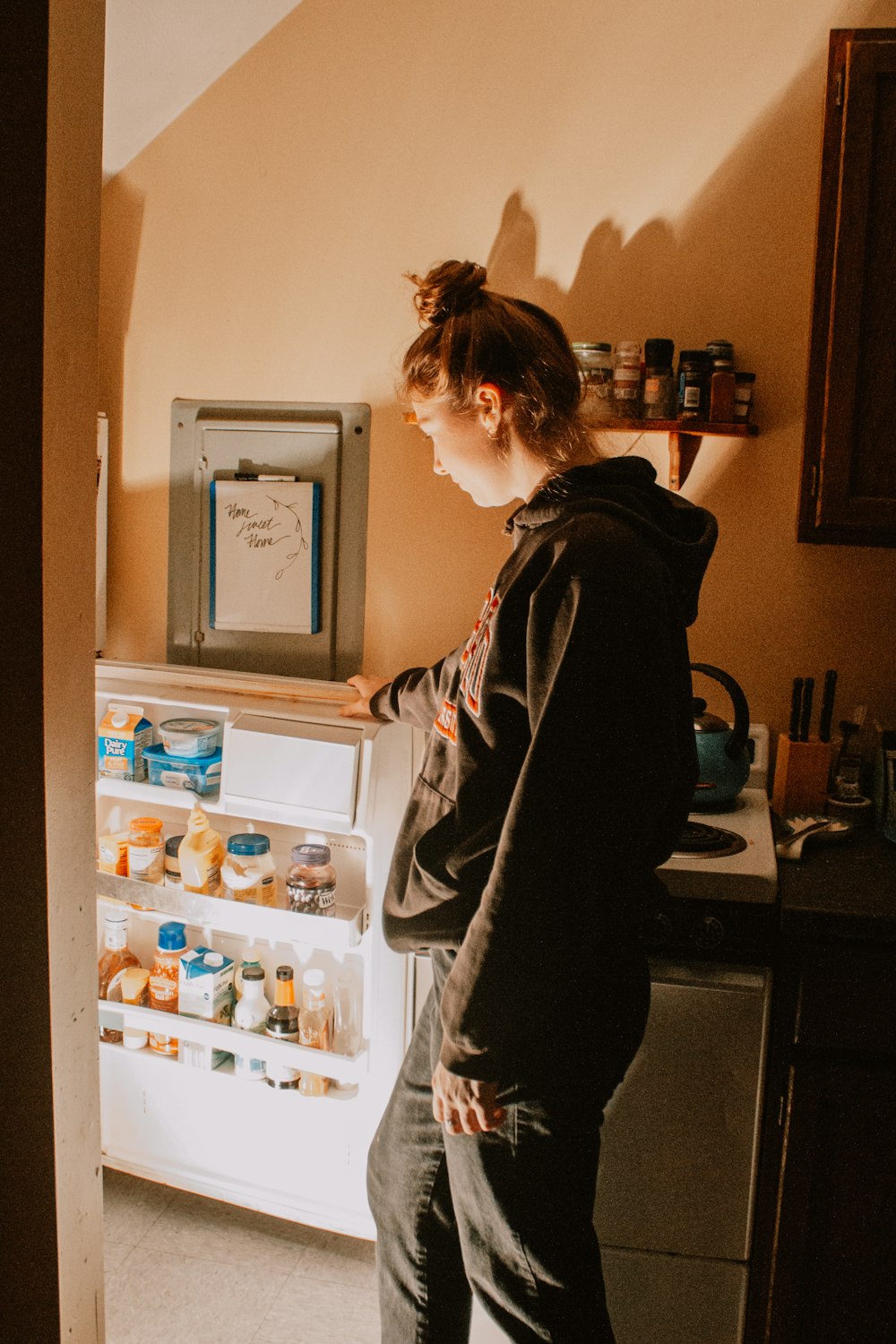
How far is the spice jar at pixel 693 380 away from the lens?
1.67 meters

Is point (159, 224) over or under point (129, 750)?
over

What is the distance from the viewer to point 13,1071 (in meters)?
0.68

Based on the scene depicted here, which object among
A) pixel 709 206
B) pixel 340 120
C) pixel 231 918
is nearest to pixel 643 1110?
pixel 231 918

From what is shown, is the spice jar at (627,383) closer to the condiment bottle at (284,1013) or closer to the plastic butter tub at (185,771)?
the plastic butter tub at (185,771)

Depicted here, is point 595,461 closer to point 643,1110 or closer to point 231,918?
point 643,1110

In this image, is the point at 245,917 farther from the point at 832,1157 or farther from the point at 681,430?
the point at 681,430

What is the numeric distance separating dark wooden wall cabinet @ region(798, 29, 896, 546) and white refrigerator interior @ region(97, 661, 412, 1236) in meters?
0.81

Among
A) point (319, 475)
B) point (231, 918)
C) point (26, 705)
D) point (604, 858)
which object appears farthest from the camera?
point (319, 475)

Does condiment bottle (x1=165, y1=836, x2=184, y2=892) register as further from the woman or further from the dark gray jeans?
the dark gray jeans

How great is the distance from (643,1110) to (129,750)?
1092mm

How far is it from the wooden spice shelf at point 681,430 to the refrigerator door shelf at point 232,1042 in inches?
46.1

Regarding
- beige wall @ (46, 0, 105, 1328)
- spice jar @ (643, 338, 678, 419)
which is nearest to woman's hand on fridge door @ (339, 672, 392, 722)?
spice jar @ (643, 338, 678, 419)

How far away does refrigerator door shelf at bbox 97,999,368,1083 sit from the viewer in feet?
5.58

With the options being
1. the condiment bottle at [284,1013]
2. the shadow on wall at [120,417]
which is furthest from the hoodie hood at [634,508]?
the shadow on wall at [120,417]
